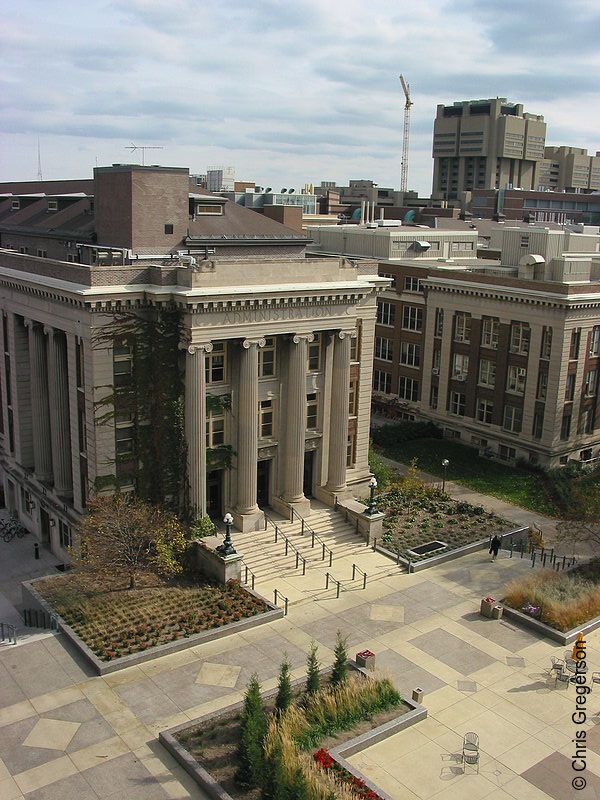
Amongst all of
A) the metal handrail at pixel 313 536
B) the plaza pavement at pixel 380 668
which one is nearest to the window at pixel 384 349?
the metal handrail at pixel 313 536

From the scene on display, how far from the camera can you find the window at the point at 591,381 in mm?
64625

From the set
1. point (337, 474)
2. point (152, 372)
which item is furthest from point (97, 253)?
point (337, 474)

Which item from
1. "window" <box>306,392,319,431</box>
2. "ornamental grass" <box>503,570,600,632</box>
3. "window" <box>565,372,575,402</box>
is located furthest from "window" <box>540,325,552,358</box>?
"ornamental grass" <box>503,570,600,632</box>

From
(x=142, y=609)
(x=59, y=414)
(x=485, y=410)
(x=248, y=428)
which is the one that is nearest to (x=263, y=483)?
(x=248, y=428)

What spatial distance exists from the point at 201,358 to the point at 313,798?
23.6 metres

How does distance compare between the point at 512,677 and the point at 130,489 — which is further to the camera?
the point at 130,489

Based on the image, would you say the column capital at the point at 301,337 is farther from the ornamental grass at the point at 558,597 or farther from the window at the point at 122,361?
the ornamental grass at the point at 558,597

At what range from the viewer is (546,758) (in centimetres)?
2869

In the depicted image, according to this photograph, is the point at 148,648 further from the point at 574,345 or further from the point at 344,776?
the point at 574,345

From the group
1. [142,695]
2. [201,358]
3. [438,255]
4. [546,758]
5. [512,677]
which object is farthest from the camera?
[438,255]

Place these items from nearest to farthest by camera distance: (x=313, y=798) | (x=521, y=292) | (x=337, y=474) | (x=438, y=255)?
(x=313, y=798)
(x=337, y=474)
(x=521, y=292)
(x=438, y=255)

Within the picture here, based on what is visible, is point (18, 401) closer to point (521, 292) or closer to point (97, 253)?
point (97, 253)

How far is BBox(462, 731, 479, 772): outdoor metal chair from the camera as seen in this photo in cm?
2806

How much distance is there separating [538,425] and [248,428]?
29852 mm
